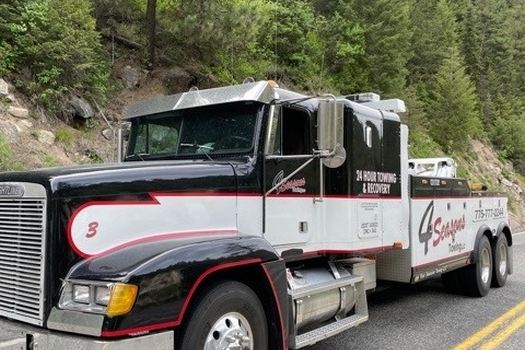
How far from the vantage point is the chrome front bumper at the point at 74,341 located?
324 centimetres

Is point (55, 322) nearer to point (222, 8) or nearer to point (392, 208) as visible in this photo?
point (392, 208)

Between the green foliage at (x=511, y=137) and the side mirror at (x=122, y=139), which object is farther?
the green foliage at (x=511, y=137)

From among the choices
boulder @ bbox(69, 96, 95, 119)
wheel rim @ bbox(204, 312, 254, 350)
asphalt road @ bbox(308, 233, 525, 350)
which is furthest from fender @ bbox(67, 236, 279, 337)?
boulder @ bbox(69, 96, 95, 119)

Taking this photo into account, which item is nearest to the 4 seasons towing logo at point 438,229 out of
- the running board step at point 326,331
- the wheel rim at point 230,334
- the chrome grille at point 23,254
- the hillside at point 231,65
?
the running board step at point 326,331

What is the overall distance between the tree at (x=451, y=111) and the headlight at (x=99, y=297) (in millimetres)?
31478

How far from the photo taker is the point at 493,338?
6.28m

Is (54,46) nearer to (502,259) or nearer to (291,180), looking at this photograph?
(291,180)

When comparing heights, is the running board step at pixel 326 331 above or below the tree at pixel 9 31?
below

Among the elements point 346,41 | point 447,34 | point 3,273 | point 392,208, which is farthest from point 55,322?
point 447,34

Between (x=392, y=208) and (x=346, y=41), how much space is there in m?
21.8

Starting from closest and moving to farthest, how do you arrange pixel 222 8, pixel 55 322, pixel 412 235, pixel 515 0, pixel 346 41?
pixel 55 322 → pixel 412 235 → pixel 222 8 → pixel 346 41 → pixel 515 0

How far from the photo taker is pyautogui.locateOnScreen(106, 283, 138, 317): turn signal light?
3.30 metres

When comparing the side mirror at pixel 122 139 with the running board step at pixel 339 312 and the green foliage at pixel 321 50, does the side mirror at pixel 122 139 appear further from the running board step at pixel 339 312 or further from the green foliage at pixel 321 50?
the green foliage at pixel 321 50

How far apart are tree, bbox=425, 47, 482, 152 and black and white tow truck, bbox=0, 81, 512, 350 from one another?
27059mm
